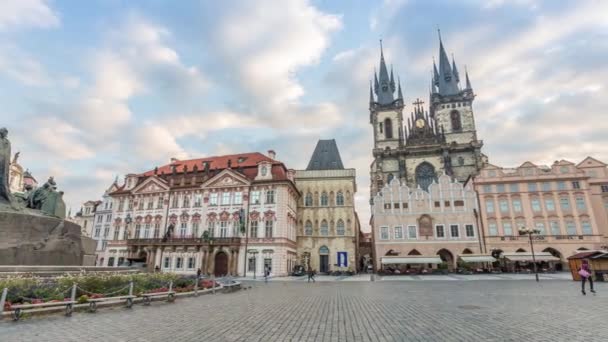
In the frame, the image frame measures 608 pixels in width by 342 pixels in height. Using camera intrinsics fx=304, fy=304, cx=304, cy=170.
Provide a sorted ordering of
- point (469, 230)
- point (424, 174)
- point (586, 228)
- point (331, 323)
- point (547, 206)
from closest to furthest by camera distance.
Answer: point (331, 323) → point (586, 228) → point (469, 230) → point (547, 206) → point (424, 174)

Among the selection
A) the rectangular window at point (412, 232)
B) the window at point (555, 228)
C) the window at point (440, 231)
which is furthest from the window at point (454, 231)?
the window at point (555, 228)

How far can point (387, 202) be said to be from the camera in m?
44.7

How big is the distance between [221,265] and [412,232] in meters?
26.0

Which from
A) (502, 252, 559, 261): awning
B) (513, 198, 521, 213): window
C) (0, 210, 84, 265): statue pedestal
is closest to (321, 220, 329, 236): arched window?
(502, 252, 559, 261): awning

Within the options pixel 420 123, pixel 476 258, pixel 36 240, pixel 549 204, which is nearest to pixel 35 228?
pixel 36 240

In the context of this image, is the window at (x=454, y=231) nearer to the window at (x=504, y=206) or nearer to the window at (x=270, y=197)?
the window at (x=504, y=206)

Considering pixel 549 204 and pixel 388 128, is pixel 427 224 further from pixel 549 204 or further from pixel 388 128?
pixel 388 128

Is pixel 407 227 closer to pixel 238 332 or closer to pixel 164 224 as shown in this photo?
pixel 164 224

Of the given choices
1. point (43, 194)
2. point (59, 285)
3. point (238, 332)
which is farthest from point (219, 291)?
point (238, 332)

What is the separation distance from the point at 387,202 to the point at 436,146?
2065 cm

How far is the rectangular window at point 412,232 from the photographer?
1661 inches

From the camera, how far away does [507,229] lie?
41.4 meters

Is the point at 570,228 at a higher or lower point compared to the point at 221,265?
higher

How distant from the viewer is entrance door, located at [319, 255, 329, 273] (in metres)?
42.0
